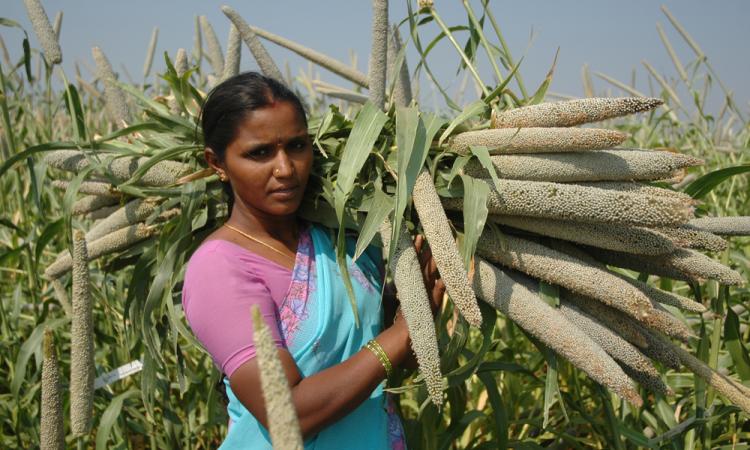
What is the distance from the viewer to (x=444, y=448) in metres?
2.49

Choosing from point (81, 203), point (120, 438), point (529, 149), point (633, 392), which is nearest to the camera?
point (633, 392)

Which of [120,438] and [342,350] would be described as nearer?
[342,350]

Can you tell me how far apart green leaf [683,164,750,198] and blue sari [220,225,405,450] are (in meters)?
0.97

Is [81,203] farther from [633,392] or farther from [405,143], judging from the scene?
[633,392]

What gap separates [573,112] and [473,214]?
33 centimetres

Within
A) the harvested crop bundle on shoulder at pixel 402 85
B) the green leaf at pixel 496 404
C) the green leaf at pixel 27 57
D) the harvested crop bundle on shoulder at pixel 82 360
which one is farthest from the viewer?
the green leaf at pixel 27 57

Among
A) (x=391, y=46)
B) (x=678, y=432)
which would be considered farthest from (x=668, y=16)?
(x=678, y=432)

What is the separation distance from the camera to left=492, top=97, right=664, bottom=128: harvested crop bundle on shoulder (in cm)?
155

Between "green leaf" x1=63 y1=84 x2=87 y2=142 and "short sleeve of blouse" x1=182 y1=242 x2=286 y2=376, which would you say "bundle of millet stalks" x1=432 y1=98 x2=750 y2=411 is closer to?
"short sleeve of blouse" x1=182 y1=242 x2=286 y2=376

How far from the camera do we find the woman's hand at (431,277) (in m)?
1.77

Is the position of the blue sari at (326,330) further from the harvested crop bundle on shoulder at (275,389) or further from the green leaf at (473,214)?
the harvested crop bundle on shoulder at (275,389)

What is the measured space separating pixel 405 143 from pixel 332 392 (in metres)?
0.60

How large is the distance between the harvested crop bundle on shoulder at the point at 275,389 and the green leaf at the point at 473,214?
43.7 inches

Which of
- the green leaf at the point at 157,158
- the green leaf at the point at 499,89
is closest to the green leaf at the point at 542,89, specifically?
the green leaf at the point at 499,89
